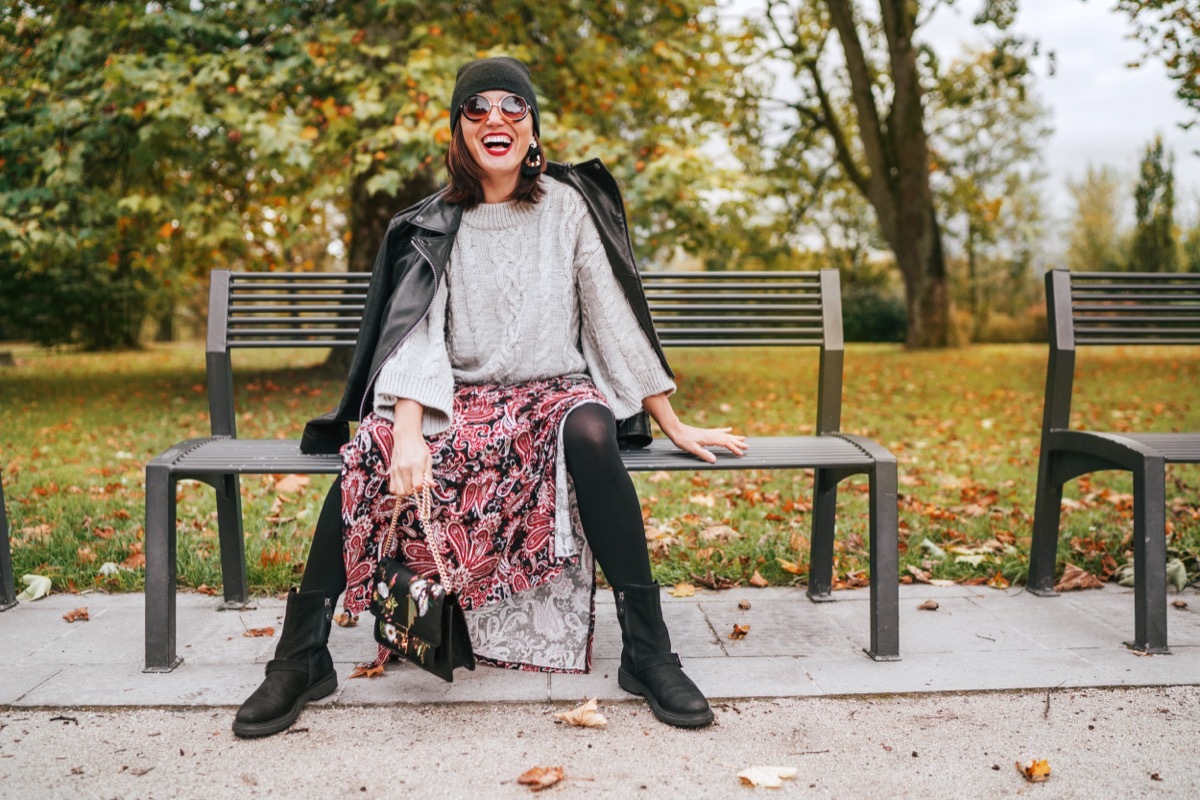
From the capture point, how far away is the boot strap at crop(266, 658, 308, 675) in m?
2.59

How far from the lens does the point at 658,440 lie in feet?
10.9

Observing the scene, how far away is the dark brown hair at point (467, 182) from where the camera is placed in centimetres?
294

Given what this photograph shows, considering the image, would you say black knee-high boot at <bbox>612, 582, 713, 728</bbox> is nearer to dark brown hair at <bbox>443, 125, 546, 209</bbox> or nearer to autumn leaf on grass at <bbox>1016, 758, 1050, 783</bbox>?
autumn leaf on grass at <bbox>1016, 758, 1050, 783</bbox>

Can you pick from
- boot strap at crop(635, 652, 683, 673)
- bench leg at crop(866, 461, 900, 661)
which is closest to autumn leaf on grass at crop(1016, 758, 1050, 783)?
bench leg at crop(866, 461, 900, 661)

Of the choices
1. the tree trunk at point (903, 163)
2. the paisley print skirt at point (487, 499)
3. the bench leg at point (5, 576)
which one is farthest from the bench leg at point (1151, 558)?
the tree trunk at point (903, 163)

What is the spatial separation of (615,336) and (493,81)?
2.76ft

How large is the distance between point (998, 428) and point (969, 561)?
15.9 ft

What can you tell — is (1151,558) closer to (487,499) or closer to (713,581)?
(713,581)

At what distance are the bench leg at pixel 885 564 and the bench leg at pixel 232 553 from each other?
2.13m

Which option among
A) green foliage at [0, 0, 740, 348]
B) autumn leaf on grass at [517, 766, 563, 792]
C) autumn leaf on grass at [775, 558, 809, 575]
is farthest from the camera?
green foliage at [0, 0, 740, 348]

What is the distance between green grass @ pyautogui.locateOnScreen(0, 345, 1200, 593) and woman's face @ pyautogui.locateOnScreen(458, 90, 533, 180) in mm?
1757

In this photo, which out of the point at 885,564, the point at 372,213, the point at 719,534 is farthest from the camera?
the point at 372,213

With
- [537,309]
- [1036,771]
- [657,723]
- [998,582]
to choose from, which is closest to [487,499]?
[537,309]

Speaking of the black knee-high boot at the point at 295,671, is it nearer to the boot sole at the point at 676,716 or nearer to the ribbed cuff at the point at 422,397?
the ribbed cuff at the point at 422,397
